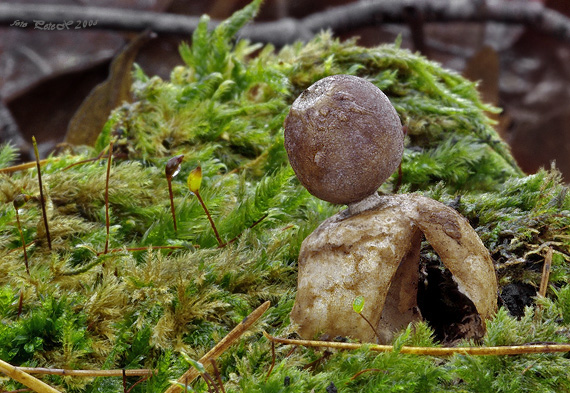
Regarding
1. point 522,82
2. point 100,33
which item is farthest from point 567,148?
point 100,33

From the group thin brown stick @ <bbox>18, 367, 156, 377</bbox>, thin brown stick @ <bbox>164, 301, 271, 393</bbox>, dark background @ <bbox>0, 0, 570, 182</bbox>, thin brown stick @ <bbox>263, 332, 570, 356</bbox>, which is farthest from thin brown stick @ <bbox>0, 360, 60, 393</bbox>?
dark background @ <bbox>0, 0, 570, 182</bbox>

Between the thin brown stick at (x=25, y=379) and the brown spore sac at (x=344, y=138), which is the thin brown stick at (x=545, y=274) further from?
the thin brown stick at (x=25, y=379)

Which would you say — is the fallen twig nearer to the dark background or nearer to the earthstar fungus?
the dark background

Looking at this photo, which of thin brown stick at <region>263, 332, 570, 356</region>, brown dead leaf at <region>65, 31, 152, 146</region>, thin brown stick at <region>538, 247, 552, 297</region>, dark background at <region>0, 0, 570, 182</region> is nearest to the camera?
thin brown stick at <region>263, 332, 570, 356</region>

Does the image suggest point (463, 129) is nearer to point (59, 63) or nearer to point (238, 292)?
point (238, 292)

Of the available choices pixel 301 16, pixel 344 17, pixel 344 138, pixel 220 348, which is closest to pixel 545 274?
pixel 344 138

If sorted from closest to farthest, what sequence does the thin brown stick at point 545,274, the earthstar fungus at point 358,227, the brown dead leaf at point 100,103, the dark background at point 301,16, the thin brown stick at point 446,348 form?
the thin brown stick at point 446,348
the earthstar fungus at point 358,227
the thin brown stick at point 545,274
the brown dead leaf at point 100,103
the dark background at point 301,16

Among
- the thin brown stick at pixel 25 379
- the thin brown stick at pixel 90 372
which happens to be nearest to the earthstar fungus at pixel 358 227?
the thin brown stick at pixel 90 372
